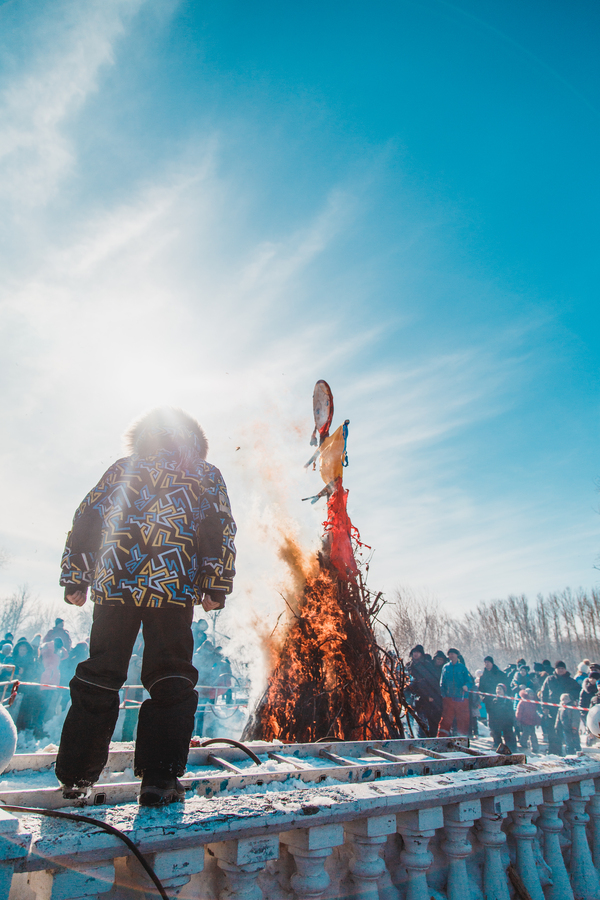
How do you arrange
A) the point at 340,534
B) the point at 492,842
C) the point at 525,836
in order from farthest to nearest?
1. the point at 340,534
2. the point at 525,836
3. the point at 492,842

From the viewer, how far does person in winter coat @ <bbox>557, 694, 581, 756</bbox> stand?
983 centimetres

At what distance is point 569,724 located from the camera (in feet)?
32.5

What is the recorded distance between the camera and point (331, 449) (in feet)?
22.1

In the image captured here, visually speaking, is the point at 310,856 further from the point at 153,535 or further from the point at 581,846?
the point at 581,846

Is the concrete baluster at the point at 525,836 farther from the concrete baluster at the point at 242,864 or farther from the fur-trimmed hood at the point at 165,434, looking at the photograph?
the fur-trimmed hood at the point at 165,434

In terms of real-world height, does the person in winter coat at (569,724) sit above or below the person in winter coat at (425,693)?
below

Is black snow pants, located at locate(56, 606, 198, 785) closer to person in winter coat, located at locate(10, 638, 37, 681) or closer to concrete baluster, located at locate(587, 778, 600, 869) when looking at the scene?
concrete baluster, located at locate(587, 778, 600, 869)

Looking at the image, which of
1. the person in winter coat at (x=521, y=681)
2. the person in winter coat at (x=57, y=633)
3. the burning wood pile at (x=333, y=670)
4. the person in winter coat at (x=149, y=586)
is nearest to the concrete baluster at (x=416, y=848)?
the person in winter coat at (x=149, y=586)

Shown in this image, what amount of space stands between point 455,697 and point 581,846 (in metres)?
6.70

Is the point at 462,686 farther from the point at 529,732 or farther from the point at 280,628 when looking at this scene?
the point at 280,628

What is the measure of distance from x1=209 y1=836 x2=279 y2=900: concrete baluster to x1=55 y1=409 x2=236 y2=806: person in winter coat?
325 millimetres

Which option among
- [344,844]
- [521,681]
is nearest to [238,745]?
[344,844]

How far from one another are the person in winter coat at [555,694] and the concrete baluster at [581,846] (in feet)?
28.2

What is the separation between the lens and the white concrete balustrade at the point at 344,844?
129 cm
